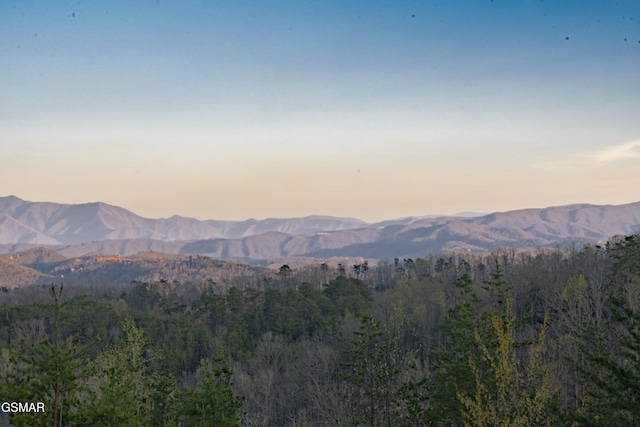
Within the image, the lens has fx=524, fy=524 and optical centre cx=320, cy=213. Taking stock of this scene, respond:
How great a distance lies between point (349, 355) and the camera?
44.5m

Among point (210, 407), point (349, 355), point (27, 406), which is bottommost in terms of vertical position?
point (349, 355)

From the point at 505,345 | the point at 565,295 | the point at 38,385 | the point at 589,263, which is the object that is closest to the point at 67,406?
the point at 38,385

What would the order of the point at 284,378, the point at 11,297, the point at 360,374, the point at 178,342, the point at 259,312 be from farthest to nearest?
1. the point at 11,297
2. the point at 259,312
3. the point at 178,342
4. the point at 284,378
5. the point at 360,374

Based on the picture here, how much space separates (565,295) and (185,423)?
42657 mm

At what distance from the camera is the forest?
11.9 meters

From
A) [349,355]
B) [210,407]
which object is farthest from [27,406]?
[349,355]

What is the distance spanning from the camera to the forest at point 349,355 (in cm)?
1186

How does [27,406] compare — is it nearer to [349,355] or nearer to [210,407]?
[210,407]

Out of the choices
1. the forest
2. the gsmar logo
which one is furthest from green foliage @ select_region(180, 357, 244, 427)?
the gsmar logo

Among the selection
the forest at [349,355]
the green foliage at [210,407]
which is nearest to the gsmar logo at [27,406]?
A: the forest at [349,355]

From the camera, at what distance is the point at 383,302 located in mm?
68750

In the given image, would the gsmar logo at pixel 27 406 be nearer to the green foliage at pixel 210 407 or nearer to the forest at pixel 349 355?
the forest at pixel 349 355

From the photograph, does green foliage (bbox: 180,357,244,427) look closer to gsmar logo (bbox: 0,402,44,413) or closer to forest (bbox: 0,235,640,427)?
forest (bbox: 0,235,640,427)

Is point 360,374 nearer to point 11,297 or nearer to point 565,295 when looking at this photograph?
point 565,295
